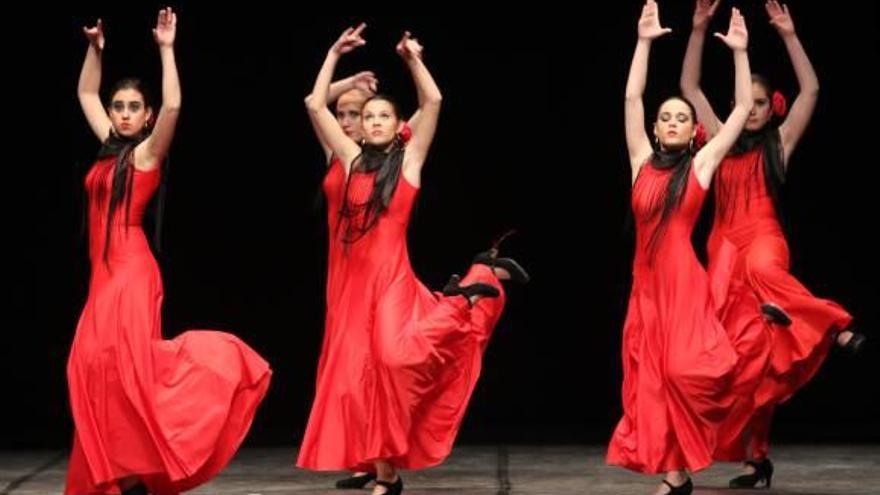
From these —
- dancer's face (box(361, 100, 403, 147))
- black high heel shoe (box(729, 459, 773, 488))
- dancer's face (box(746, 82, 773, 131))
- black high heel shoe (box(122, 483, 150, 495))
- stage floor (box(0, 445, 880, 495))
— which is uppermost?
dancer's face (box(746, 82, 773, 131))

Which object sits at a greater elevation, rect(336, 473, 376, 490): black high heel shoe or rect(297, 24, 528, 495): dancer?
rect(297, 24, 528, 495): dancer

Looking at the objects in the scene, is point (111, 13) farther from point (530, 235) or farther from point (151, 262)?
point (151, 262)

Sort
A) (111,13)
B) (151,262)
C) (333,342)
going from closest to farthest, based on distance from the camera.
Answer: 1. (151,262)
2. (333,342)
3. (111,13)

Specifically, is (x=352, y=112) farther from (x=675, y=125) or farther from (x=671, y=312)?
(x=671, y=312)

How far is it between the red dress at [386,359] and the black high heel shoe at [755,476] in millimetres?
1101

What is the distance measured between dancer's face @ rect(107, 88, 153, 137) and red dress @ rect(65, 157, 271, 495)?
0.13 m

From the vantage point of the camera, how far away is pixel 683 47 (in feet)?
34.2

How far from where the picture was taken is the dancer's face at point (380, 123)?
7.88m

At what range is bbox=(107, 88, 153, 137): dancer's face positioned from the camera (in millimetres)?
7426

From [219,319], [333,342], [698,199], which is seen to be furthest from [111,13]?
[698,199]

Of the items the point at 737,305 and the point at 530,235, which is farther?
the point at 530,235

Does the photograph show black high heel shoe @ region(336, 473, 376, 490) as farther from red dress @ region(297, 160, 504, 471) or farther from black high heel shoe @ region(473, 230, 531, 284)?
black high heel shoe @ region(473, 230, 531, 284)

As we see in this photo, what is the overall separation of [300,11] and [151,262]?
3.20 metres

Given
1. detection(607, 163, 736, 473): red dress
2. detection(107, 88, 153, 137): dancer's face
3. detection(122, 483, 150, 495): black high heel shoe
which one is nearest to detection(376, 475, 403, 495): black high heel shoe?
detection(607, 163, 736, 473): red dress
